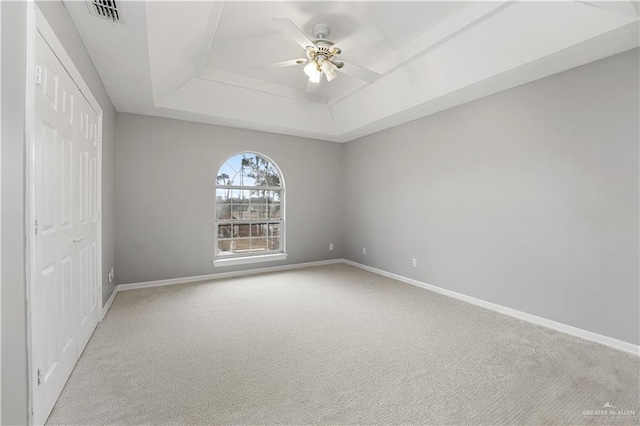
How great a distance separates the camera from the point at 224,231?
4.87 m

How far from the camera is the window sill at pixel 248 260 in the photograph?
4688mm

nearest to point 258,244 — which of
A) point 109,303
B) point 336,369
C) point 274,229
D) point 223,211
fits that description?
point 274,229

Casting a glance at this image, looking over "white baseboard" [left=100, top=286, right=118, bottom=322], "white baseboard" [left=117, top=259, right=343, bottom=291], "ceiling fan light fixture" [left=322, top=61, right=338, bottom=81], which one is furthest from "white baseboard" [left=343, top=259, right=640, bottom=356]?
"white baseboard" [left=100, top=286, right=118, bottom=322]

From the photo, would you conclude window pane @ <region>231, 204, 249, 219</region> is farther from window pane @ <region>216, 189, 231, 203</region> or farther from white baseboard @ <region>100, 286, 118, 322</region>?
white baseboard @ <region>100, 286, 118, 322</region>

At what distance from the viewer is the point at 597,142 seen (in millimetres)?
2594

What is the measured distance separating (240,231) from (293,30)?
335cm

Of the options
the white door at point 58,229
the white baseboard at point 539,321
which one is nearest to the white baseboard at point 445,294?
the white baseboard at point 539,321

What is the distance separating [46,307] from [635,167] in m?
4.25

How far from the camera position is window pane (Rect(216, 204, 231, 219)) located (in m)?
4.82

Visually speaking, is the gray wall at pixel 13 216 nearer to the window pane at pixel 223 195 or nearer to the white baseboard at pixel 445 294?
the white baseboard at pixel 445 294

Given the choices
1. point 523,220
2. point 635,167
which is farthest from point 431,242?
point 635,167

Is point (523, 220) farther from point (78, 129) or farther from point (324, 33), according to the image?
point (78, 129)

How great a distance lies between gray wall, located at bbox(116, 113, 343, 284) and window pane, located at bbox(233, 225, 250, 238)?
0.46 meters

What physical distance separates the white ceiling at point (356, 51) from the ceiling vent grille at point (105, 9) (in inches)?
2.0
